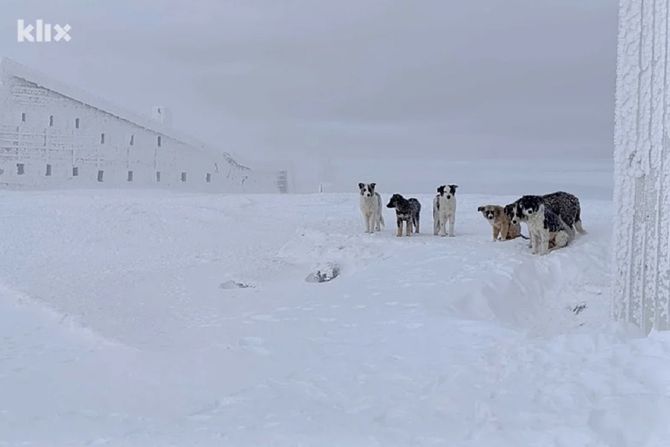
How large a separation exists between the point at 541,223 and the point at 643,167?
5.09 metres

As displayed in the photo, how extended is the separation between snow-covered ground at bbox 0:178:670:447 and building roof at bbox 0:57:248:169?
11.2 m

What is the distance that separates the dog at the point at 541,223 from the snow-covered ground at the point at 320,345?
328mm

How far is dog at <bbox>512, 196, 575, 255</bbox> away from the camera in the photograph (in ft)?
35.5

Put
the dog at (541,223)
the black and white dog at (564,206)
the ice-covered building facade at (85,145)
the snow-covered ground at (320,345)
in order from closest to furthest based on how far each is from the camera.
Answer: the snow-covered ground at (320,345)
the dog at (541,223)
the black and white dog at (564,206)
the ice-covered building facade at (85,145)

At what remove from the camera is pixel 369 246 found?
12.4m

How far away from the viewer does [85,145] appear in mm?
24906

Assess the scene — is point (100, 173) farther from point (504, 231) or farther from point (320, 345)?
point (320, 345)

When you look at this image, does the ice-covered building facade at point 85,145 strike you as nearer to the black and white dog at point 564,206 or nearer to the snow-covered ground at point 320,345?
the snow-covered ground at point 320,345

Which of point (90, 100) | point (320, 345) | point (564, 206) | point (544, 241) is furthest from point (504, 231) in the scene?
point (90, 100)

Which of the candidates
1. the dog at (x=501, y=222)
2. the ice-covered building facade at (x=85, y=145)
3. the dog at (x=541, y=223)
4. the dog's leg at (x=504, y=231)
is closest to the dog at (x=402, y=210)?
the dog at (x=501, y=222)

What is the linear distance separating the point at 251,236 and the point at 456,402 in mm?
11099

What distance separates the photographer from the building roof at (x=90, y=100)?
23297mm

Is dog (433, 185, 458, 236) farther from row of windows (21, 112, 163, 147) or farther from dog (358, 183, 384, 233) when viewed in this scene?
row of windows (21, 112, 163, 147)

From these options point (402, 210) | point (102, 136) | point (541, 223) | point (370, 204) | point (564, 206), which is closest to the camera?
point (541, 223)
